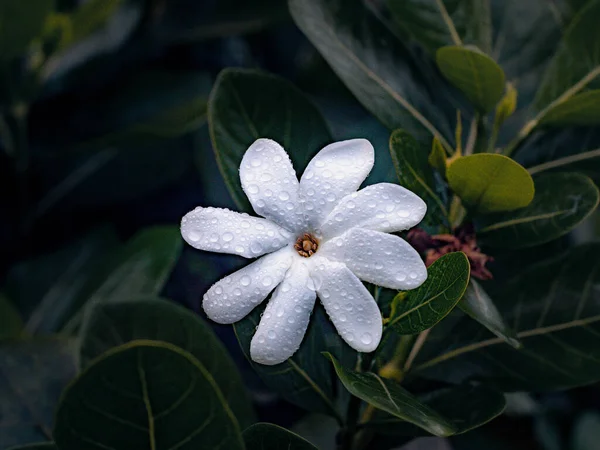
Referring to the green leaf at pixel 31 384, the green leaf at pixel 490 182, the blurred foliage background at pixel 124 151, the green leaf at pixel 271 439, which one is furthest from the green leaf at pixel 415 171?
the green leaf at pixel 31 384

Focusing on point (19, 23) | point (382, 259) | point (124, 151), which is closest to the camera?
point (382, 259)

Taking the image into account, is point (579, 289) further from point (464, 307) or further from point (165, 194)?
point (165, 194)

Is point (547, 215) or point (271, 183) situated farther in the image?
point (547, 215)

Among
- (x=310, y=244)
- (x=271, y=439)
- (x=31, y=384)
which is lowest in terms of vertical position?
(x=31, y=384)

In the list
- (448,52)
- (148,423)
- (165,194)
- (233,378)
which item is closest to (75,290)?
(165,194)

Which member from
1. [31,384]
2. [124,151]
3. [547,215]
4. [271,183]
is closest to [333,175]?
[271,183]

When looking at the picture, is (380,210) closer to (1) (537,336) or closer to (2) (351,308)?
(2) (351,308)

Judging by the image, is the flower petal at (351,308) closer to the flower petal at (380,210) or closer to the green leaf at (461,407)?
the flower petal at (380,210)
